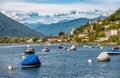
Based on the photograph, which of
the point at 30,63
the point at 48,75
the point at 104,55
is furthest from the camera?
the point at 104,55

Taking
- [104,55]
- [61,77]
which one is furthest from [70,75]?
[104,55]

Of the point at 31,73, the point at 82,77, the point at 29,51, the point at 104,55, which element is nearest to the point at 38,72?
the point at 31,73

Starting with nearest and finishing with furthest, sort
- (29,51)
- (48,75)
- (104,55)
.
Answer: (48,75), (104,55), (29,51)

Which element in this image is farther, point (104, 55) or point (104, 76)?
point (104, 55)

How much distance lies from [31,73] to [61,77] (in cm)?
1327

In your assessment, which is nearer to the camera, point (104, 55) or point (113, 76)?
point (113, 76)

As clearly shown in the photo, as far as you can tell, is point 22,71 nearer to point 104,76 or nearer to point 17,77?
point 17,77

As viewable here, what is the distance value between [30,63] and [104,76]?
30031 millimetres

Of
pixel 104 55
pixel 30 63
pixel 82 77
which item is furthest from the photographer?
pixel 104 55

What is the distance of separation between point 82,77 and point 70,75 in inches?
203

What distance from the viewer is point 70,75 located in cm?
8619

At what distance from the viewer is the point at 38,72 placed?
95.0 m

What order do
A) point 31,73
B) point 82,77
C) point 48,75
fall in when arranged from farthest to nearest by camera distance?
point 31,73
point 48,75
point 82,77

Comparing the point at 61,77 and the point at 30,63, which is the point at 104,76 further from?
the point at 30,63
